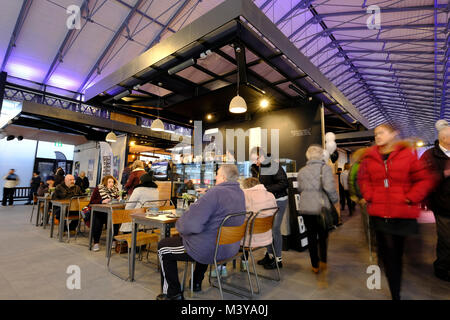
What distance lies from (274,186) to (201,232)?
182 centimetres

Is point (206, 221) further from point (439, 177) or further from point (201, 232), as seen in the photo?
point (439, 177)

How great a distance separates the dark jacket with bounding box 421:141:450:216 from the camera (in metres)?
2.82

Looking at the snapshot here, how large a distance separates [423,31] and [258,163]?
8.87 meters

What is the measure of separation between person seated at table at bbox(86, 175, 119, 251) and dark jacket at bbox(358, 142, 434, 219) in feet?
13.1

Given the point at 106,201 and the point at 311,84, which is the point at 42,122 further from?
the point at 311,84

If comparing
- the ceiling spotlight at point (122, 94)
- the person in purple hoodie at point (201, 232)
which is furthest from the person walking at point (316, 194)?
the ceiling spotlight at point (122, 94)

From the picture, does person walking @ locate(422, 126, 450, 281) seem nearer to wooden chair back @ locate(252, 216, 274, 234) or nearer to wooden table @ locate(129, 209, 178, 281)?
wooden chair back @ locate(252, 216, 274, 234)

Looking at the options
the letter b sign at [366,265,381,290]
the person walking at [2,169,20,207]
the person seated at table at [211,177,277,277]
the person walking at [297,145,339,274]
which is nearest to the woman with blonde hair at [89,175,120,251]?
the person seated at table at [211,177,277,277]

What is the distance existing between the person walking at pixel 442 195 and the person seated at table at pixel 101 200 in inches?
192

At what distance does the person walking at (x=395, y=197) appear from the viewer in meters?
2.00

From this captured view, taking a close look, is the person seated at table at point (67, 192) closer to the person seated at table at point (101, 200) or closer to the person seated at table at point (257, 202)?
the person seated at table at point (101, 200)

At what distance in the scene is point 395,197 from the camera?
2.03 m
